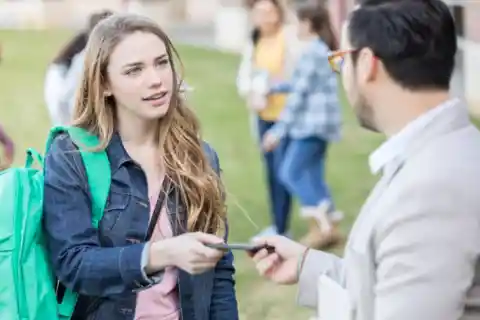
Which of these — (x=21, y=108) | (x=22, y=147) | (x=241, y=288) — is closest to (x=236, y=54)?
(x=21, y=108)

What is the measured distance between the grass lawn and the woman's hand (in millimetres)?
1134

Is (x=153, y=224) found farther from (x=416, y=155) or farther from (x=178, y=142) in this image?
(x=416, y=155)

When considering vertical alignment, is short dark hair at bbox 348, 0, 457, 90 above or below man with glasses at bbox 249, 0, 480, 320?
above

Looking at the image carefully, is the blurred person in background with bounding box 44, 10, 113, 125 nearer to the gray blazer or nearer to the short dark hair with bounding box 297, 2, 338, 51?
the short dark hair with bounding box 297, 2, 338, 51

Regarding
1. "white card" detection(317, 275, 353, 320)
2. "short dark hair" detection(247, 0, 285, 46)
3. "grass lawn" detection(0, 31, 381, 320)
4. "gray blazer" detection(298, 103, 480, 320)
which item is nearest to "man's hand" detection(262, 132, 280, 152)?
"grass lawn" detection(0, 31, 381, 320)

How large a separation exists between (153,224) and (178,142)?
273 millimetres

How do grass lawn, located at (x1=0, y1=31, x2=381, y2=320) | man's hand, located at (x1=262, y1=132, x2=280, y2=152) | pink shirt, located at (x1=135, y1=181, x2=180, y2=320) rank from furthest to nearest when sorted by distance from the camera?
man's hand, located at (x1=262, y1=132, x2=280, y2=152)
grass lawn, located at (x1=0, y1=31, x2=381, y2=320)
pink shirt, located at (x1=135, y1=181, x2=180, y2=320)

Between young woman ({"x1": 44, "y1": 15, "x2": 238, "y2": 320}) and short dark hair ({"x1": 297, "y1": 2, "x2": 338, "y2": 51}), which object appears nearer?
young woman ({"x1": 44, "y1": 15, "x2": 238, "y2": 320})

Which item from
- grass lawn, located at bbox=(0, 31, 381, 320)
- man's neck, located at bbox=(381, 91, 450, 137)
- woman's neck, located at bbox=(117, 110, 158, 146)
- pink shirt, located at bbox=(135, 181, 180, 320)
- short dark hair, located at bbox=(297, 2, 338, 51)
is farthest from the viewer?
short dark hair, located at bbox=(297, 2, 338, 51)

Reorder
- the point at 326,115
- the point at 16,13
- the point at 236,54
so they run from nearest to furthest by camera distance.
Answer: the point at 326,115 → the point at 236,54 → the point at 16,13

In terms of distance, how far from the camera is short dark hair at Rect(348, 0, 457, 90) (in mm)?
2049

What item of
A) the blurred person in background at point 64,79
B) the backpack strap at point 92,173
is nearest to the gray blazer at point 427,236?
the backpack strap at point 92,173

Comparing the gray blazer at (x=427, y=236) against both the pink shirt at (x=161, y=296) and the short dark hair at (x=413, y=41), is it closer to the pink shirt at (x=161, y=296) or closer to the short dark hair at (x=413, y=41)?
the short dark hair at (x=413, y=41)

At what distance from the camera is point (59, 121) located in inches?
246
